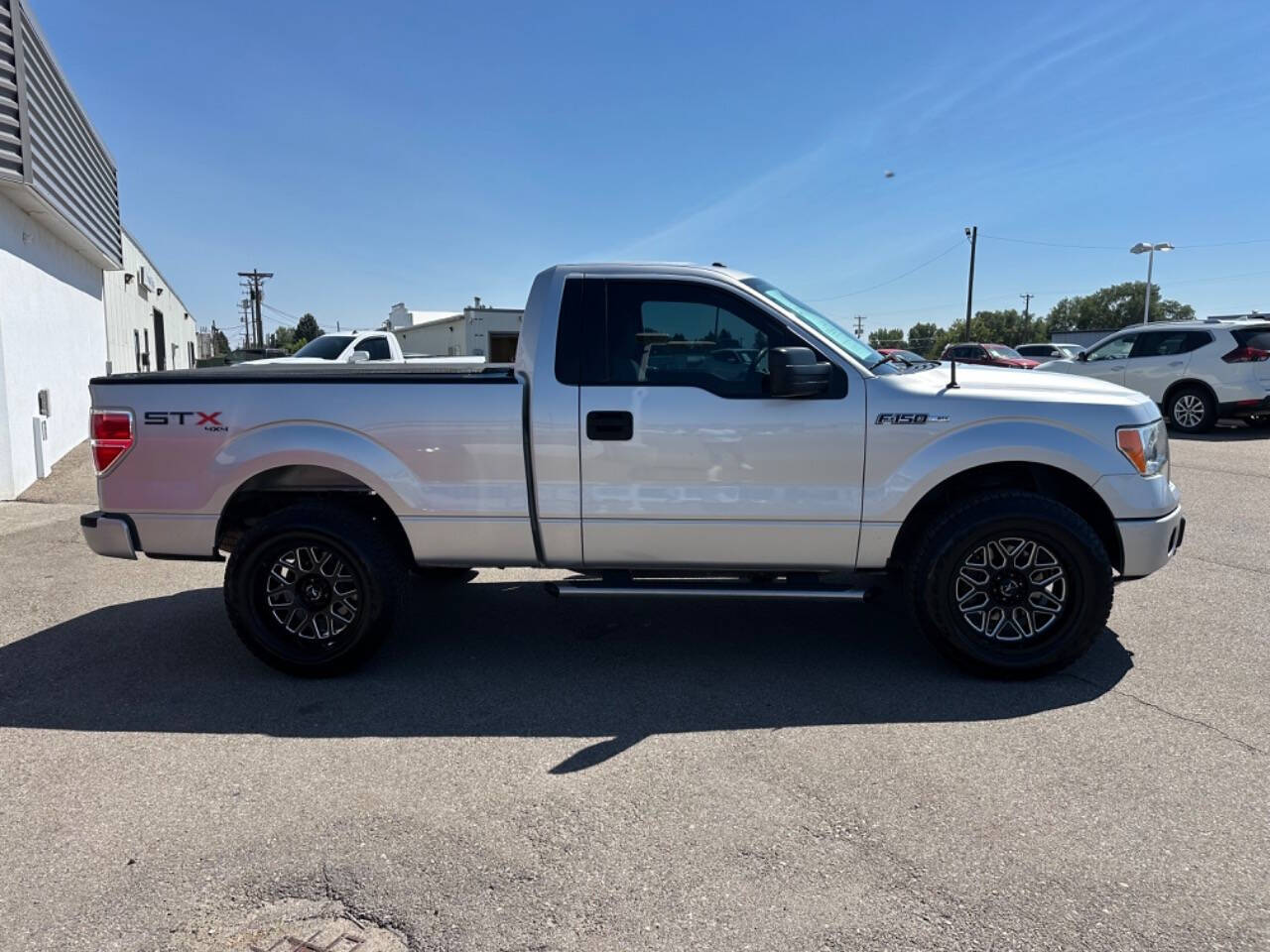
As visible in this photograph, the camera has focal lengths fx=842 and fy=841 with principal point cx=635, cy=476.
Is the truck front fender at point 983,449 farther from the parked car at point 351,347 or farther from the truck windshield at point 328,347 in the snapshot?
the truck windshield at point 328,347

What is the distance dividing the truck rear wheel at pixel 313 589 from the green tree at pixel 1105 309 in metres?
115

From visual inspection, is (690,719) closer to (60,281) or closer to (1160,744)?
(1160,744)

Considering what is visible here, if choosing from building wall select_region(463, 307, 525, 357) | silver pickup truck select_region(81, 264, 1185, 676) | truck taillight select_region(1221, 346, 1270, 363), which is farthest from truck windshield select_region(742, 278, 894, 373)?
building wall select_region(463, 307, 525, 357)

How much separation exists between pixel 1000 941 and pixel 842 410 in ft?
8.05

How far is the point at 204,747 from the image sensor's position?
371 cm

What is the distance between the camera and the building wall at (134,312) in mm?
21453

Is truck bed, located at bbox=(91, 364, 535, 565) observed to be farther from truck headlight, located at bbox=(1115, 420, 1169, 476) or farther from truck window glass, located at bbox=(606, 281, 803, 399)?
truck headlight, located at bbox=(1115, 420, 1169, 476)

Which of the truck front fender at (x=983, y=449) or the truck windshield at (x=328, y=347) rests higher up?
the truck windshield at (x=328, y=347)

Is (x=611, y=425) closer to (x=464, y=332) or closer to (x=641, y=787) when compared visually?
(x=641, y=787)

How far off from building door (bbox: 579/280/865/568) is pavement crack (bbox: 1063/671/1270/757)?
1.35 meters

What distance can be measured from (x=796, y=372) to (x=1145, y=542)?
78.2 inches

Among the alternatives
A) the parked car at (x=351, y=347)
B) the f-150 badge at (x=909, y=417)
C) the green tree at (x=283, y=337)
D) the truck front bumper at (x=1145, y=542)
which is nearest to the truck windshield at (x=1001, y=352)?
the parked car at (x=351, y=347)

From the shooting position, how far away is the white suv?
1359 centimetres

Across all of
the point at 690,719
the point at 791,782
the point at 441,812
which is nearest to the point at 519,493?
the point at 690,719
